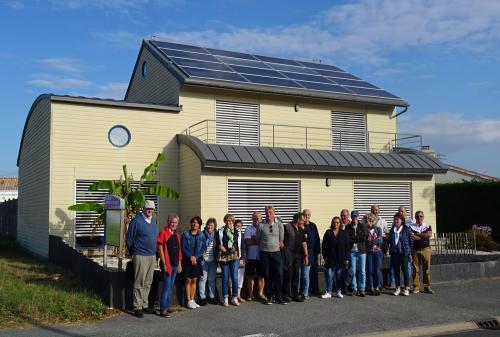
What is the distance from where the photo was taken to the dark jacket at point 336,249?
11.2 meters

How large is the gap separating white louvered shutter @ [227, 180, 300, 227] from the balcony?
2.11 m

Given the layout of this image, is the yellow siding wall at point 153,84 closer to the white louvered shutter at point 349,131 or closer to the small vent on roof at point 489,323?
the white louvered shutter at point 349,131

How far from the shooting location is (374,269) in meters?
11.8

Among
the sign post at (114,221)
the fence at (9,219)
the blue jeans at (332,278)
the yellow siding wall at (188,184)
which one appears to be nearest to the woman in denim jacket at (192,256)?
the sign post at (114,221)

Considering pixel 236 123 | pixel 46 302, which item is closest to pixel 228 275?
pixel 46 302

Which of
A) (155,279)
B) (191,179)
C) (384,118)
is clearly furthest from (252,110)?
(155,279)

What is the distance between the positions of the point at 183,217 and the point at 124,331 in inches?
343

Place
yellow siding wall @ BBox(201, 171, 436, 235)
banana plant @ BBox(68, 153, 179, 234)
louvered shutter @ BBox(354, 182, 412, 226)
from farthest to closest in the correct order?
louvered shutter @ BBox(354, 182, 412, 226)
yellow siding wall @ BBox(201, 171, 436, 235)
banana plant @ BBox(68, 153, 179, 234)

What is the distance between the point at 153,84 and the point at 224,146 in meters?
5.92

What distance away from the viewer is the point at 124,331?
8562 millimetres

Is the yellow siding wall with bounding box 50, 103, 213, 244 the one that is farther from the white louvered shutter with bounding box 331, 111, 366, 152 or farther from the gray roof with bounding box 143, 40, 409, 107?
the white louvered shutter with bounding box 331, 111, 366, 152

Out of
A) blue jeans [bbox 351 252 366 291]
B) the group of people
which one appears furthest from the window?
blue jeans [bbox 351 252 366 291]

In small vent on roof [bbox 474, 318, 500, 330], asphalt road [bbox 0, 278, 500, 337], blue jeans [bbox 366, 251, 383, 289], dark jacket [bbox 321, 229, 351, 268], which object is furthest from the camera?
blue jeans [bbox 366, 251, 383, 289]

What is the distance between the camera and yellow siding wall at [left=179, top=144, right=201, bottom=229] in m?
16.2
